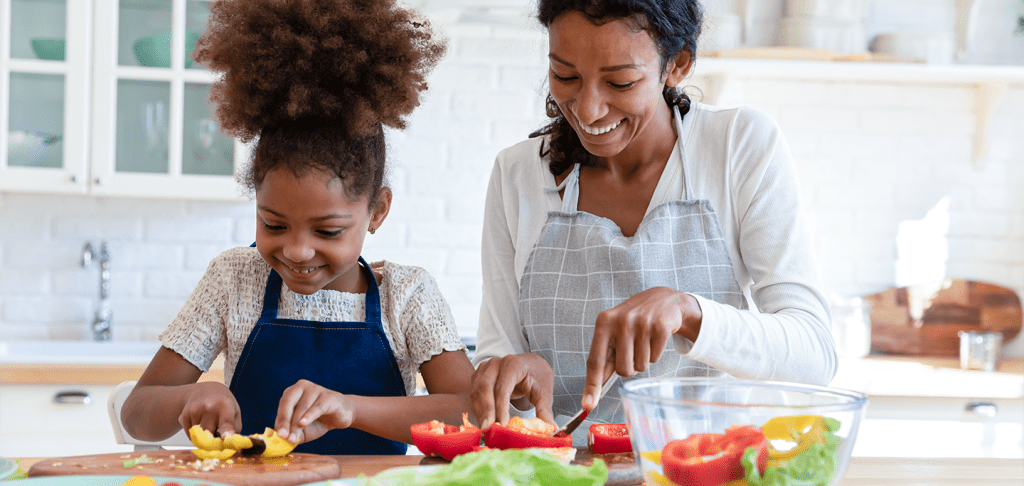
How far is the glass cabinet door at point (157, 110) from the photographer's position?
2.39 metres

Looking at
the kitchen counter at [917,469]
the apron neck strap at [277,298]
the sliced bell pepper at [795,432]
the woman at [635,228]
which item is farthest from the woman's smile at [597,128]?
the sliced bell pepper at [795,432]

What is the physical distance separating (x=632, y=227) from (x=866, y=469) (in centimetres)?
47

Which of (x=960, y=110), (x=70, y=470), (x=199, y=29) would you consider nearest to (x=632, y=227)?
(x=70, y=470)

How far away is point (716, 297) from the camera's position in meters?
1.22

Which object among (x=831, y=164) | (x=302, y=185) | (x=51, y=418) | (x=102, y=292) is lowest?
(x=51, y=418)

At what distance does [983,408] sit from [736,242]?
1.44 m

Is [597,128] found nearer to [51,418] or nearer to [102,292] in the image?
[51,418]

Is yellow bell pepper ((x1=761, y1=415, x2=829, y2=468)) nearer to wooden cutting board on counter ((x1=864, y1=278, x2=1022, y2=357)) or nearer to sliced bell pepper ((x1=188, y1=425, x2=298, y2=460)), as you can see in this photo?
sliced bell pepper ((x1=188, y1=425, x2=298, y2=460))

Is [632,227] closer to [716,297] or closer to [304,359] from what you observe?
[716,297]

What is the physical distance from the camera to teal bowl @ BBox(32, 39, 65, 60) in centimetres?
238

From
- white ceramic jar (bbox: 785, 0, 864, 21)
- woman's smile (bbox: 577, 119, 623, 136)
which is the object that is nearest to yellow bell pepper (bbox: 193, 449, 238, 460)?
woman's smile (bbox: 577, 119, 623, 136)

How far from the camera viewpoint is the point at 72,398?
211 centimetres

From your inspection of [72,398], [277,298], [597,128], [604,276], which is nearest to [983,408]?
[604,276]

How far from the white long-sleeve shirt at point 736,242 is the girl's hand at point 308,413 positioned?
1.12 ft
